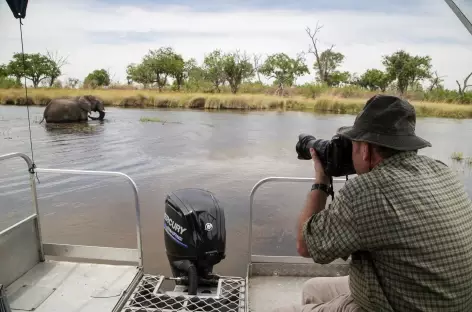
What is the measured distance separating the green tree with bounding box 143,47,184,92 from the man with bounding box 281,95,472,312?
137 ft

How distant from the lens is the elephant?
17047 mm

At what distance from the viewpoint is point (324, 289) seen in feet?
5.75

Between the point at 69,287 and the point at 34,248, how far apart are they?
433 millimetres

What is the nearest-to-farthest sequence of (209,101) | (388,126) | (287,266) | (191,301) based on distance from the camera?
1. (388,126)
2. (191,301)
3. (287,266)
4. (209,101)

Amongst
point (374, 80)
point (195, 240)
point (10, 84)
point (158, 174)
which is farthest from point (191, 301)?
point (374, 80)

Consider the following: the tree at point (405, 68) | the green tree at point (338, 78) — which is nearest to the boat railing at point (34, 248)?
the tree at point (405, 68)

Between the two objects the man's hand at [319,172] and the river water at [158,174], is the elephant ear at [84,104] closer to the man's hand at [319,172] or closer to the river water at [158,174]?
the river water at [158,174]

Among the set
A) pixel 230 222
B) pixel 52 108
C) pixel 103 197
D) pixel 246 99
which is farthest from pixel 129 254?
pixel 246 99

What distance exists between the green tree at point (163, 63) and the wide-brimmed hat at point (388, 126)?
4164cm

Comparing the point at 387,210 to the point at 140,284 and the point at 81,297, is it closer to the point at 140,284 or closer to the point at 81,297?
the point at 140,284

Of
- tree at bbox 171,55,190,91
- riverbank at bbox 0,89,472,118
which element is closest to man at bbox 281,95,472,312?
riverbank at bbox 0,89,472,118

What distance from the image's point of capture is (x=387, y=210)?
1151mm

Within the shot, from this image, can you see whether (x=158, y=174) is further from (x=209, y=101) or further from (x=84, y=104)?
(x=209, y=101)

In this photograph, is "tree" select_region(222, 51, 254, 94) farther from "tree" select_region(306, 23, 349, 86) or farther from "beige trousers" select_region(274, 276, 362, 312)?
"beige trousers" select_region(274, 276, 362, 312)
